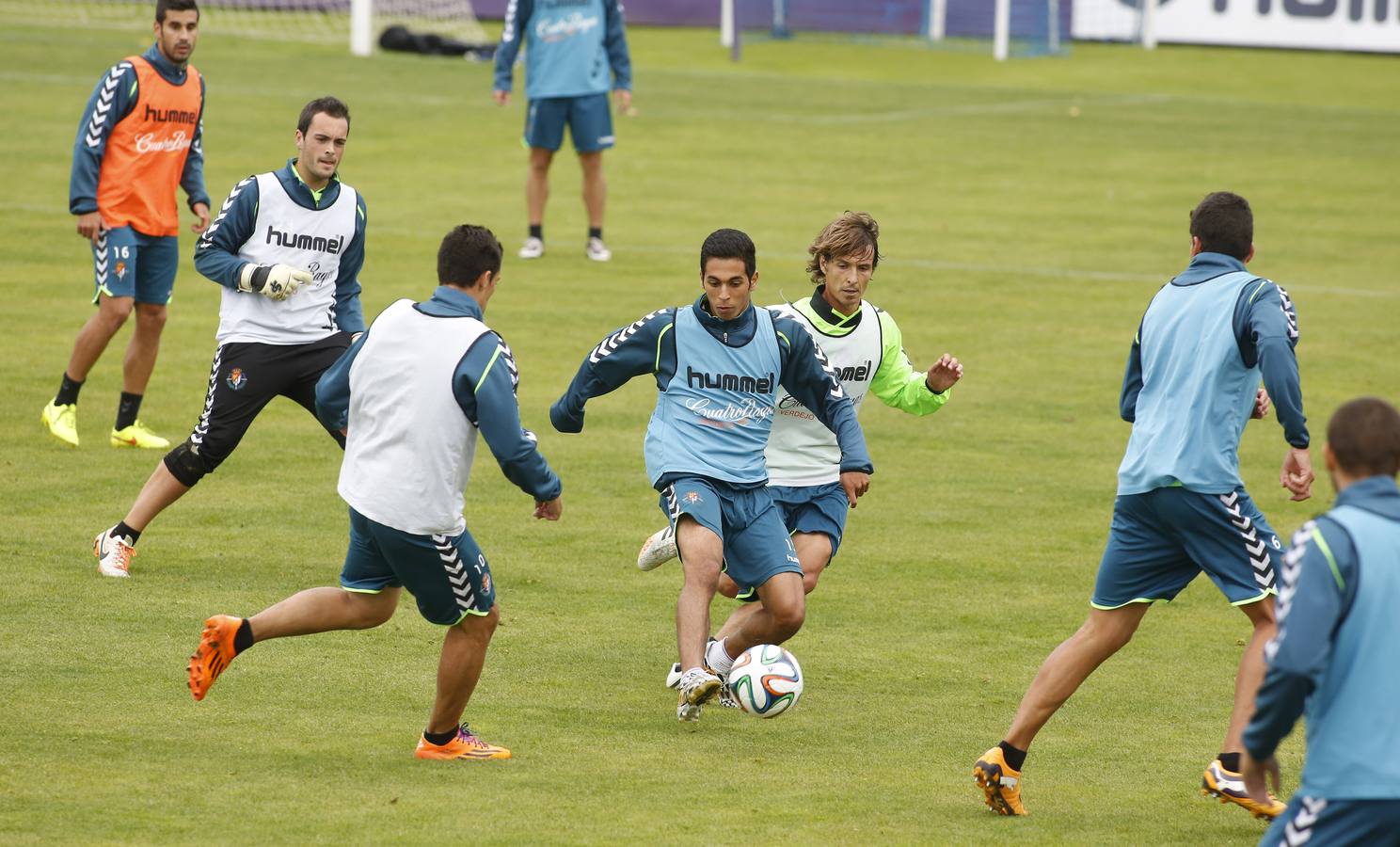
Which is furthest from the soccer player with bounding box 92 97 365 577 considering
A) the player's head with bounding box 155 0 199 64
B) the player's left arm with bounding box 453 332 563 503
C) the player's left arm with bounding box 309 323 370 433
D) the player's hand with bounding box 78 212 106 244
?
the player's left arm with bounding box 453 332 563 503

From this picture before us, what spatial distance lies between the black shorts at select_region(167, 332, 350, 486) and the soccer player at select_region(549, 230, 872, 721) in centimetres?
207

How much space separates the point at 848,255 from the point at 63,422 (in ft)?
18.8

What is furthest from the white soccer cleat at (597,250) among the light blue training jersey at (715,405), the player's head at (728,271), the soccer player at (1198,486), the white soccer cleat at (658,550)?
the soccer player at (1198,486)

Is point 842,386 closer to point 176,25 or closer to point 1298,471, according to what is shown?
point 1298,471

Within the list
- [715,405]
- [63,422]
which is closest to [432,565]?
[715,405]

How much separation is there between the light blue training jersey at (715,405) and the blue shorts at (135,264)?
4.69 meters

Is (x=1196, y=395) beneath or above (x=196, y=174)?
beneath

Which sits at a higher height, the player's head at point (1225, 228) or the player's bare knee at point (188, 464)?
the player's head at point (1225, 228)

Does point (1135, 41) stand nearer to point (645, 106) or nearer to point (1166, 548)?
point (645, 106)

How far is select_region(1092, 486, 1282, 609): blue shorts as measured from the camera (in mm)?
6523

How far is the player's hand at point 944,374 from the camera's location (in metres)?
7.45

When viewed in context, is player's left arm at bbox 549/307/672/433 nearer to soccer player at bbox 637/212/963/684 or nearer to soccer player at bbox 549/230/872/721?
soccer player at bbox 549/230/872/721

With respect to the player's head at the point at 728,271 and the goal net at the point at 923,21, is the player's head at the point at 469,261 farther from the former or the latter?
the goal net at the point at 923,21

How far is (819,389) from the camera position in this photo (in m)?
7.52
